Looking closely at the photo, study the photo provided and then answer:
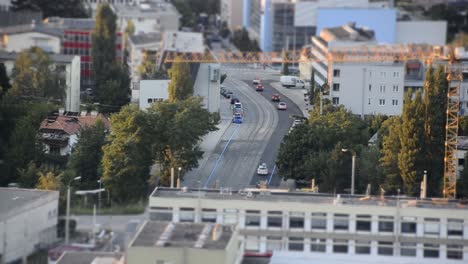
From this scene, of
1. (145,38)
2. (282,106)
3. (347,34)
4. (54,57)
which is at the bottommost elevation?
(282,106)

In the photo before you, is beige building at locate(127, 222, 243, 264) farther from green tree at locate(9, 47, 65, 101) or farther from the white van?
the white van

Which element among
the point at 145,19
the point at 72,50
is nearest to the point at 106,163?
the point at 72,50

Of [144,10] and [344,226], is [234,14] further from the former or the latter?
[344,226]

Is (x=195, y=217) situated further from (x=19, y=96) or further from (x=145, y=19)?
(x=145, y=19)

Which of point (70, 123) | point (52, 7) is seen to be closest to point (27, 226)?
point (70, 123)

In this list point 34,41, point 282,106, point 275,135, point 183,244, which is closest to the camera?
point 183,244

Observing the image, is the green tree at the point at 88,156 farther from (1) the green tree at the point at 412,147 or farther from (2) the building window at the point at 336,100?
(2) the building window at the point at 336,100
